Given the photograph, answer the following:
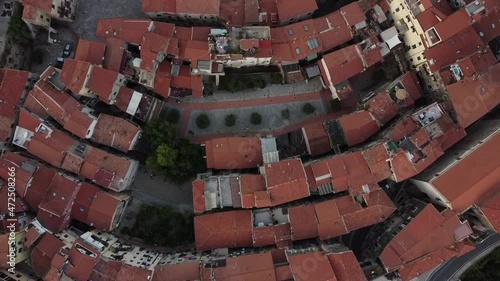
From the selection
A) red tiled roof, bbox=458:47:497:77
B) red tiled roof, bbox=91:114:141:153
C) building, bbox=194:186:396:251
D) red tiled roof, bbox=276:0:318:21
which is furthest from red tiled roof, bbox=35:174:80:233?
red tiled roof, bbox=458:47:497:77

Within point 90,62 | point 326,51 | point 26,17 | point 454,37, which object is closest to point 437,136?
point 454,37

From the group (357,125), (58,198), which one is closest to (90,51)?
(58,198)

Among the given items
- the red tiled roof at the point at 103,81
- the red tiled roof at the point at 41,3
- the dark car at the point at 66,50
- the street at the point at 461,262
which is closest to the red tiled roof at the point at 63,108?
the red tiled roof at the point at 103,81

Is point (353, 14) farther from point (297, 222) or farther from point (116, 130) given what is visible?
point (116, 130)

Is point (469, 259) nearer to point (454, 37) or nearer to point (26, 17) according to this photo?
point (454, 37)

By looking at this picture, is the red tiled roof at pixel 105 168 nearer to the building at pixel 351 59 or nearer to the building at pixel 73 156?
the building at pixel 73 156

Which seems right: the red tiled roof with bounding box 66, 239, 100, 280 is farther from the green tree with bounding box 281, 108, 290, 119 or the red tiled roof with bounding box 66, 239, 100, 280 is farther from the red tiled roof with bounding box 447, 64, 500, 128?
the red tiled roof with bounding box 447, 64, 500, 128

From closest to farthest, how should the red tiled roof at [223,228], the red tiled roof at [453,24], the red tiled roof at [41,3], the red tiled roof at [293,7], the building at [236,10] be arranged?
1. the red tiled roof at [453,24]
2. the red tiled roof at [223,228]
3. the red tiled roof at [41,3]
4. the building at [236,10]
5. the red tiled roof at [293,7]
